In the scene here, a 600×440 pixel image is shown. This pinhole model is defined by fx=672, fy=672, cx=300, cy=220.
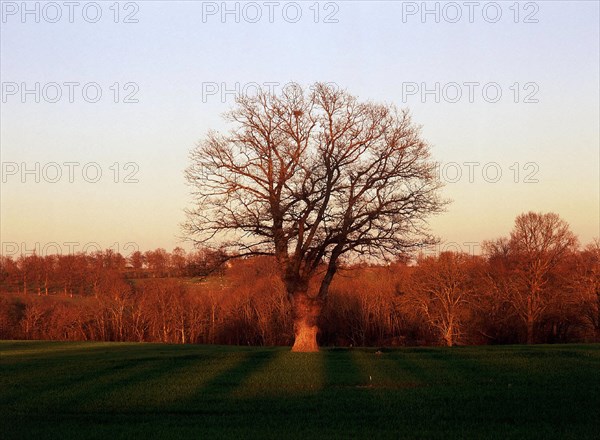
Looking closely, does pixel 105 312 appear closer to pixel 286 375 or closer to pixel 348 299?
pixel 348 299

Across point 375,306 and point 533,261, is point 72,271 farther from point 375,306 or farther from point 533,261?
point 533,261

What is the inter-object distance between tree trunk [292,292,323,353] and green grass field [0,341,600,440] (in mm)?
4668

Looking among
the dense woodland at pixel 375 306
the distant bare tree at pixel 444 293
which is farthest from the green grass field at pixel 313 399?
the distant bare tree at pixel 444 293

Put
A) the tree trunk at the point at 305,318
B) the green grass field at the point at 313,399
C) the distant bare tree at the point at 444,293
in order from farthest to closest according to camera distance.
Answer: the distant bare tree at the point at 444,293 → the tree trunk at the point at 305,318 → the green grass field at the point at 313,399

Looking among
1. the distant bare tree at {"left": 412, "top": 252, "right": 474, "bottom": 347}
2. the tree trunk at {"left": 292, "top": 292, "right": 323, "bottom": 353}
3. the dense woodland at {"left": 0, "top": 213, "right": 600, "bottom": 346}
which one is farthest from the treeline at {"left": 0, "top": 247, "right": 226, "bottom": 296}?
the tree trunk at {"left": 292, "top": 292, "right": 323, "bottom": 353}

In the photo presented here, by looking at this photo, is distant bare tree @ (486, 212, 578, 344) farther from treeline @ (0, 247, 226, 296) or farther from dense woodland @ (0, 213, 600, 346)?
treeline @ (0, 247, 226, 296)

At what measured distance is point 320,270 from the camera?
122 ft

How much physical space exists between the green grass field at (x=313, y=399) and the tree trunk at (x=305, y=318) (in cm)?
467

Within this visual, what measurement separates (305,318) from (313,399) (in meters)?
15.7

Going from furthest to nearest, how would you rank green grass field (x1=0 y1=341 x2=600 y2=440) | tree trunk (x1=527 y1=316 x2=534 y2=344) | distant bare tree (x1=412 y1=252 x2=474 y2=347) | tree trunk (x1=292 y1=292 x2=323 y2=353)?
1. distant bare tree (x1=412 y1=252 x2=474 y2=347)
2. tree trunk (x1=527 y1=316 x2=534 y2=344)
3. tree trunk (x1=292 y1=292 x2=323 y2=353)
4. green grass field (x1=0 y1=341 x2=600 y2=440)

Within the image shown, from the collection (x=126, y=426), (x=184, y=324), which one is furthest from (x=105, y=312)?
(x=126, y=426)

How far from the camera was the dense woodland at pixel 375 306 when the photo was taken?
72.1 m

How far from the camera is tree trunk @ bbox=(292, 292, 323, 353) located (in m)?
33.7

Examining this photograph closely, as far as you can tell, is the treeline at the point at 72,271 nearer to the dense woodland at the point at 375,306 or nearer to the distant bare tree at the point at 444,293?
the dense woodland at the point at 375,306
